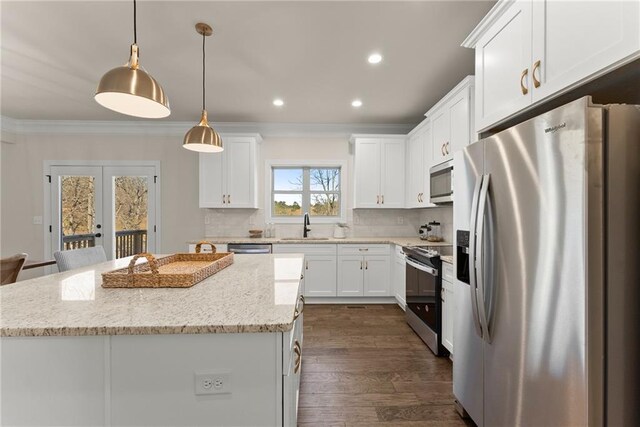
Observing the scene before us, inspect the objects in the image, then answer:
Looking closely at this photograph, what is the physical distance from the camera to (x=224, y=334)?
93 centimetres

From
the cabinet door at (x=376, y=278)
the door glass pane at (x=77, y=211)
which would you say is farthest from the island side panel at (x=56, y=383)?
the door glass pane at (x=77, y=211)

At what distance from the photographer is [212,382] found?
0.94 meters

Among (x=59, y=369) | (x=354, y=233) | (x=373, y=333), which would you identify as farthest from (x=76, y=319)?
(x=354, y=233)

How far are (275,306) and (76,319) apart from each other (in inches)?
25.7

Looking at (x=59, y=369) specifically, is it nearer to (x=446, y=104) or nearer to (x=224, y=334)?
(x=224, y=334)

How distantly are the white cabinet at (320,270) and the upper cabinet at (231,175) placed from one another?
1.20m

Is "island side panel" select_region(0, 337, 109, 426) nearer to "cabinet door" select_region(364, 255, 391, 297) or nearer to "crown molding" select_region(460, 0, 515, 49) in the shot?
"crown molding" select_region(460, 0, 515, 49)

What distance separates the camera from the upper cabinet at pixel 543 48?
1061 millimetres

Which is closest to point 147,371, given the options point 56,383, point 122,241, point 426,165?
point 56,383

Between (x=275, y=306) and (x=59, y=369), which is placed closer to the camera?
(x=59, y=369)

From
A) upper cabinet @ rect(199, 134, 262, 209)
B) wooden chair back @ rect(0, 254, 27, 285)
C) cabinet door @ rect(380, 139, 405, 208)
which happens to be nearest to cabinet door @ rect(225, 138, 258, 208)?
upper cabinet @ rect(199, 134, 262, 209)

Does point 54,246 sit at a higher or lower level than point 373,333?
higher

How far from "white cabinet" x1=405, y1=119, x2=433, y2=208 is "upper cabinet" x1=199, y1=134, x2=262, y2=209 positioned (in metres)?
2.24

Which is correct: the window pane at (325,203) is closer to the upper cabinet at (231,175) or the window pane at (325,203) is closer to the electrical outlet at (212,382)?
the upper cabinet at (231,175)
